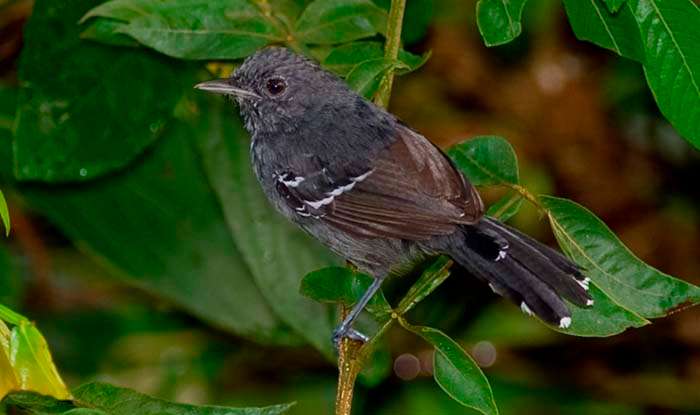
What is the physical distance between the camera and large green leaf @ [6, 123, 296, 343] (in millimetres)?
4969

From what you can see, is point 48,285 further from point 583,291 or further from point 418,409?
point 583,291

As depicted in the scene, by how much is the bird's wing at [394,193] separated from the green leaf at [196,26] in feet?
1.44

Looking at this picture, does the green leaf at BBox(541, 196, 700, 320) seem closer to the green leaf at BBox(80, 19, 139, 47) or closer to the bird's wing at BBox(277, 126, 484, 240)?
the bird's wing at BBox(277, 126, 484, 240)

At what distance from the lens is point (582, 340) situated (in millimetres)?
6168

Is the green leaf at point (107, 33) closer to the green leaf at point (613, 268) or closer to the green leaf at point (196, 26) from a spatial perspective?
the green leaf at point (196, 26)

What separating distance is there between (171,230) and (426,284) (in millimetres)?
1851

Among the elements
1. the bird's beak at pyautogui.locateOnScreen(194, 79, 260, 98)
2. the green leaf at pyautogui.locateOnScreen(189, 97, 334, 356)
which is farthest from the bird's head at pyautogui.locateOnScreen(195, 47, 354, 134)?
the green leaf at pyautogui.locateOnScreen(189, 97, 334, 356)

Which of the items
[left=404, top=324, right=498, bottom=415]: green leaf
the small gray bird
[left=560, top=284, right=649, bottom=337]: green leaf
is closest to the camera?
[left=404, top=324, right=498, bottom=415]: green leaf

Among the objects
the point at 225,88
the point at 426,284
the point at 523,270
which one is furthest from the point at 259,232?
the point at 523,270

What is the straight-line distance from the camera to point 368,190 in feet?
12.4

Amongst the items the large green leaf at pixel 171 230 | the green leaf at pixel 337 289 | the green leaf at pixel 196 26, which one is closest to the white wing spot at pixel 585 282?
the green leaf at pixel 337 289

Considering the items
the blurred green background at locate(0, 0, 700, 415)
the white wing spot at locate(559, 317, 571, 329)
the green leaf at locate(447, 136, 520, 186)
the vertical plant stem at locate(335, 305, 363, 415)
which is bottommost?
the blurred green background at locate(0, 0, 700, 415)

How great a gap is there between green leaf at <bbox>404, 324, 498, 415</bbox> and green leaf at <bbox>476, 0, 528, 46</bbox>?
79 centimetres

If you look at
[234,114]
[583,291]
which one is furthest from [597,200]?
[583,291]
